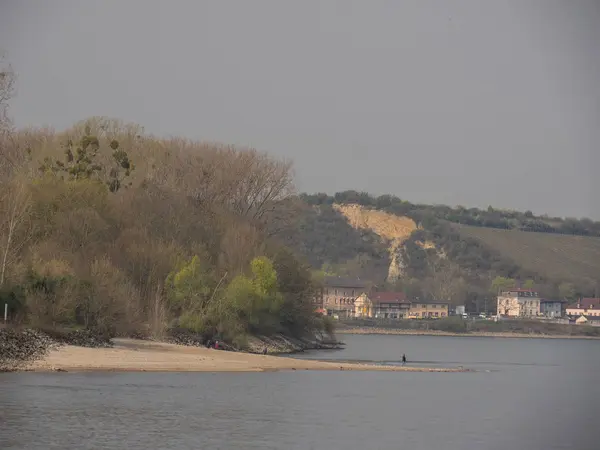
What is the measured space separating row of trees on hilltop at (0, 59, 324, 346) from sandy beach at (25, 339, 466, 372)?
8.39 ft

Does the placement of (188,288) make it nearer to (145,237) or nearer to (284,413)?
(145,237)

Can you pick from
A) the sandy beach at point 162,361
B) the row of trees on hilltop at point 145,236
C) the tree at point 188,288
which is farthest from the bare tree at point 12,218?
the tree at point 188,288

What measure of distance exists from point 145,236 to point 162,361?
17681 mm

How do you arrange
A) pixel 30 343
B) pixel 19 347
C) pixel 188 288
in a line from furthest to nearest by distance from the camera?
pixel 188 288 → pixel 30 343 → pixel 19 347

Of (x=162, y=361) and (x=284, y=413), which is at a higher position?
(x=162, y=361)

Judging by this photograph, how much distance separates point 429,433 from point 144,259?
38.5 metres

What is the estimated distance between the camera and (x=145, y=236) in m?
79.1

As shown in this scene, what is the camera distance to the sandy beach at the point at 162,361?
57.2 m

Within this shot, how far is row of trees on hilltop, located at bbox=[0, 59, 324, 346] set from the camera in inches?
2554

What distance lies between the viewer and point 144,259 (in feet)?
254

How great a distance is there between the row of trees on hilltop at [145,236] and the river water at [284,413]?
9296 mm

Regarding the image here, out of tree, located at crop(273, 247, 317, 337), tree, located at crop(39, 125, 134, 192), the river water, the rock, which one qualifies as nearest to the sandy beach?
the rock

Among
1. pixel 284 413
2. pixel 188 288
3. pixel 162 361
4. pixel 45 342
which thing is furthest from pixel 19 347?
pixel 188 288

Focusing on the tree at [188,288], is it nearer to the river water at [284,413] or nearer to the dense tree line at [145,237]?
the dense tree line at [145,237]
